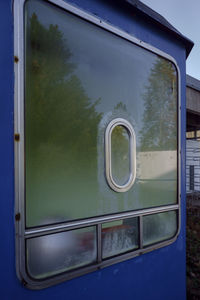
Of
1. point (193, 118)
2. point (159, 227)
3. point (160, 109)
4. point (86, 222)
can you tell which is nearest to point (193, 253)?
point (159, 227)

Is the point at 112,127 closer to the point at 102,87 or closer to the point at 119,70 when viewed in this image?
the point at 102,87

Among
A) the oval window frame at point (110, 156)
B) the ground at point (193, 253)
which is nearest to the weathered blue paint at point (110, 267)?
the oval window frame at point (110, 156)

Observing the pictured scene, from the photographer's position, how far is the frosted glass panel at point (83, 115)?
104 centimetres

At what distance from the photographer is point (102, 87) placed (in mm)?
1271

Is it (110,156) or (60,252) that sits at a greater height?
(110,156)

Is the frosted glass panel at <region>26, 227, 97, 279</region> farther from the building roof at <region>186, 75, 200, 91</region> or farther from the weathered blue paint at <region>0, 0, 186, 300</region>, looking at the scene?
the building roof at <region>186, 75, 200, 91</region>

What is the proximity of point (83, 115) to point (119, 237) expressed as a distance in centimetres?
80

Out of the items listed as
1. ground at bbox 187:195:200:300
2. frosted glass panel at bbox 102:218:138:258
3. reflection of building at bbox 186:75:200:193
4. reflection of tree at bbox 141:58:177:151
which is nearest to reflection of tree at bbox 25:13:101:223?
frosted glass panel at bbox 102:218:138:258

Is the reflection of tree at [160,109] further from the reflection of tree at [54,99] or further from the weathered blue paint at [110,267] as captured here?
the reflection of tree at [54,99]

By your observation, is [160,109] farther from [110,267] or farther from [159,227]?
[110,267]

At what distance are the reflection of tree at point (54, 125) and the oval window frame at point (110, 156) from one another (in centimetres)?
8

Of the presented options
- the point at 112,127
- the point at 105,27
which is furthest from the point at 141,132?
the point at 105,27

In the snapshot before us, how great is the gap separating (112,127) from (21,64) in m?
0.60

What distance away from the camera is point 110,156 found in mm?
1258
